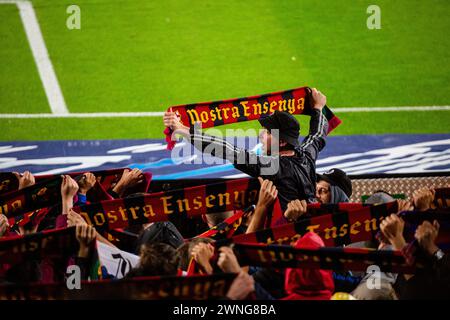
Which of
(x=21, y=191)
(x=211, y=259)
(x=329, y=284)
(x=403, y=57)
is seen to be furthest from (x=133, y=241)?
(x=403, y=57)

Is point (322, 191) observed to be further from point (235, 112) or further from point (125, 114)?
point (125, 114)

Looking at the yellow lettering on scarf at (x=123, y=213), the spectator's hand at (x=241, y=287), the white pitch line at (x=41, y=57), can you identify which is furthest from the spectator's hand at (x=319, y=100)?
the white pitch line at (x=41, y=57)

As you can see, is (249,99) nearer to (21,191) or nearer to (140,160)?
(21,191)

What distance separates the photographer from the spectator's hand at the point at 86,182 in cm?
642

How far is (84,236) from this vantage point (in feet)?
15.8

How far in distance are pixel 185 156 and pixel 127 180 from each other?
357 centimetres

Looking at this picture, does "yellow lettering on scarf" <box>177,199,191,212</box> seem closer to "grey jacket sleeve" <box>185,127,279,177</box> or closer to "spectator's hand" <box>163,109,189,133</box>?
"grey jacket sleeve" <box>185,127,279,177</box>

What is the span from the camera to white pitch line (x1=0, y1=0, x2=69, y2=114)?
1229cm

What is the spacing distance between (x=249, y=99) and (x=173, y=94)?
17.2 ft

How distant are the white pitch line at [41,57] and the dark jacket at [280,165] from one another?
602 centimetres

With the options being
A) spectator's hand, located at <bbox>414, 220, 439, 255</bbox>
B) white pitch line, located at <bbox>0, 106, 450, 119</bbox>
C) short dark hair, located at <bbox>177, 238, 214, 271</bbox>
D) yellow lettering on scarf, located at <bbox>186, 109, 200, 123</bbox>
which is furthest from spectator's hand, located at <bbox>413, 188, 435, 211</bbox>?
white pitch line, located at <bbox>0, 106, 450, 119</bbox>

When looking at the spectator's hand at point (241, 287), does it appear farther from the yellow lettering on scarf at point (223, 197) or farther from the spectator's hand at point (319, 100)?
the spectator's hand at point (319, 100)

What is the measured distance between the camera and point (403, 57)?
13.4m

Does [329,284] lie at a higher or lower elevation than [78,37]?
lower
